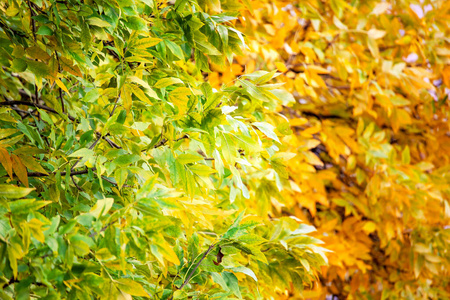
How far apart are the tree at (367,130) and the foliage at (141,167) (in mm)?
731

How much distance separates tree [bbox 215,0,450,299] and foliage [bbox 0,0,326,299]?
73 centimetres

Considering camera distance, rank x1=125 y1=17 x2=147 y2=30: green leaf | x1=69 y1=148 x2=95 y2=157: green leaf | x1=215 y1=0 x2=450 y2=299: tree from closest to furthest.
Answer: x1=69 y1=148 x2=95 y2=157: green leaf < x1=125 y1=17 x2=147 y2=30: green leaf < x1=215 y1=0 x2=450 y2=299: tree

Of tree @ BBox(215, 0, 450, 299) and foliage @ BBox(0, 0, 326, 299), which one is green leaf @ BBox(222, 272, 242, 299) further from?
tree @ BBox(215, 0, 450, 299)

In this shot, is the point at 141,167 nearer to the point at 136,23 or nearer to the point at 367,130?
the point at 136,23

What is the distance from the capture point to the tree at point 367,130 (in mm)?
1765

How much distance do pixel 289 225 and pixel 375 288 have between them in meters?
1.58

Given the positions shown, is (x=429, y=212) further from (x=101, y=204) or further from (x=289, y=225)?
(x=101, y=204)

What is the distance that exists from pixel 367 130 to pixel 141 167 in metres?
1.42

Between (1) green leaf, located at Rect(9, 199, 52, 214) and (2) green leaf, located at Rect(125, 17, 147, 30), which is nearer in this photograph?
(1) green leaf, located at Rect(9, 199, 52, 214)

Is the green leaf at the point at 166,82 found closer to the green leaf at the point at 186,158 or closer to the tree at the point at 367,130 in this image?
the green leaf at the point at 186,158

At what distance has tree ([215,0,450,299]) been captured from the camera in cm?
176

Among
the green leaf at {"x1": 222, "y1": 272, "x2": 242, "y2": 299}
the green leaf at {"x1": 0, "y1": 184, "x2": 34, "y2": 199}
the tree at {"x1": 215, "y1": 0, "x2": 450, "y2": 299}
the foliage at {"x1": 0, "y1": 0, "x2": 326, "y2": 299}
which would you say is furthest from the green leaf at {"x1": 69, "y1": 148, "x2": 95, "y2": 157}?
the tree at {"x1": 215, "y1": 0, "x2": 450, "y2": 299}

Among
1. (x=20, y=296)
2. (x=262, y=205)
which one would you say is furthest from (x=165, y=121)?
(x=262, y=205)

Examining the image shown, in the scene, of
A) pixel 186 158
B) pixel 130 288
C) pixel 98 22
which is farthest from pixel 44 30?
pixel 130 288
